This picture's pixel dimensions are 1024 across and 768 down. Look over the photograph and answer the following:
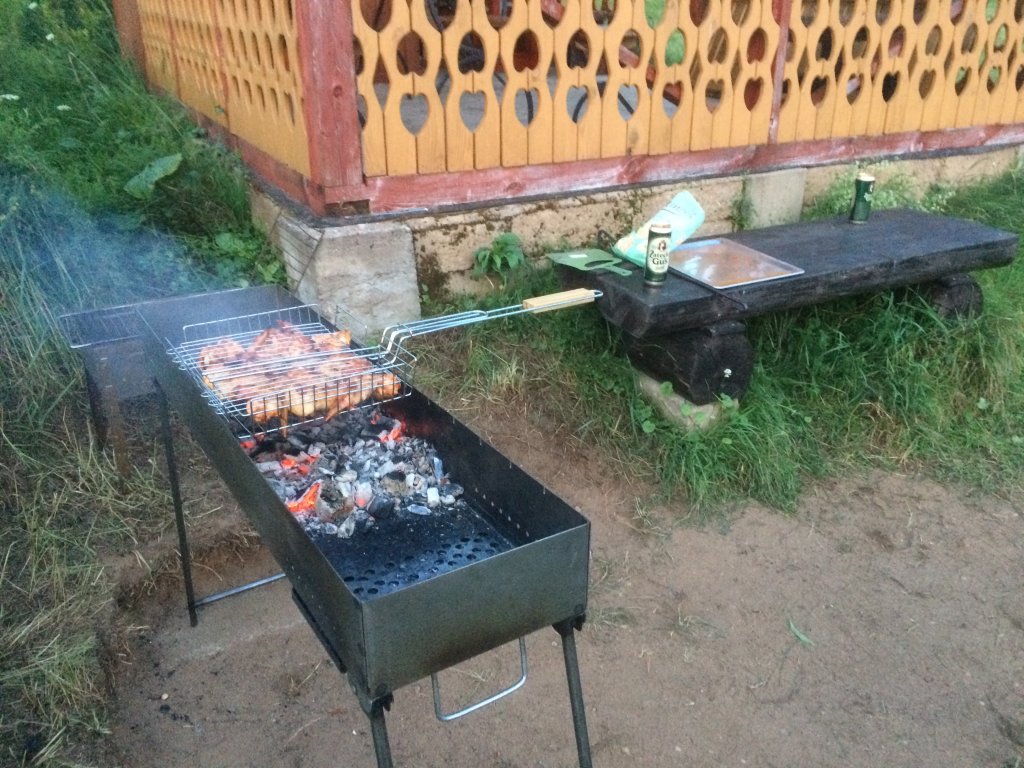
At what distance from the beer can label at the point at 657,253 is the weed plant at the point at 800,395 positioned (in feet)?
2.12

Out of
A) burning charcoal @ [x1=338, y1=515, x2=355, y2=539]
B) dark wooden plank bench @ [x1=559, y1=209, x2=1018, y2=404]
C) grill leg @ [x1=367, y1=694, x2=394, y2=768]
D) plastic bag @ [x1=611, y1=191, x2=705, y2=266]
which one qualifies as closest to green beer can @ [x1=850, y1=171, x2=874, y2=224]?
dark wooden plank bench @ [x1=559, y1=209, x2=1018, y2=404]

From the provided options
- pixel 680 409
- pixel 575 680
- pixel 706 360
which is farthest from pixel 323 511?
pixel 680 409

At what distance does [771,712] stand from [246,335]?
2.19 m

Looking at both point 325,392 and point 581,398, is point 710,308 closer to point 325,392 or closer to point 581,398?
point 581,398

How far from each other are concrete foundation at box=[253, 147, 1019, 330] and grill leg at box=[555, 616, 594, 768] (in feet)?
7.64

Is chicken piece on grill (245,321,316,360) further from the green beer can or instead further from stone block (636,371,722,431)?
the green beer can

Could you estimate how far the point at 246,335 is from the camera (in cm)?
276

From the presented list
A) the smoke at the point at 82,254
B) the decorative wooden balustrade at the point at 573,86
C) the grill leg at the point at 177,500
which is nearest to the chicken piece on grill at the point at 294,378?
the grill leg at the point at 177,500

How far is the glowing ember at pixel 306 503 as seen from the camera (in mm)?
2164

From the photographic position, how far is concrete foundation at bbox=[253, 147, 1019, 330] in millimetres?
3891

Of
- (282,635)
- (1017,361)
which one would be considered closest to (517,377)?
(282,635)

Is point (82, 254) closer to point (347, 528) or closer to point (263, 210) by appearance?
point (263, 210)

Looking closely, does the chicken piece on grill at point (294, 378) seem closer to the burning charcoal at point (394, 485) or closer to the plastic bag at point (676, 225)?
the burning charcoal at point (394, 485)

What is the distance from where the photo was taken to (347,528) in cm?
215
